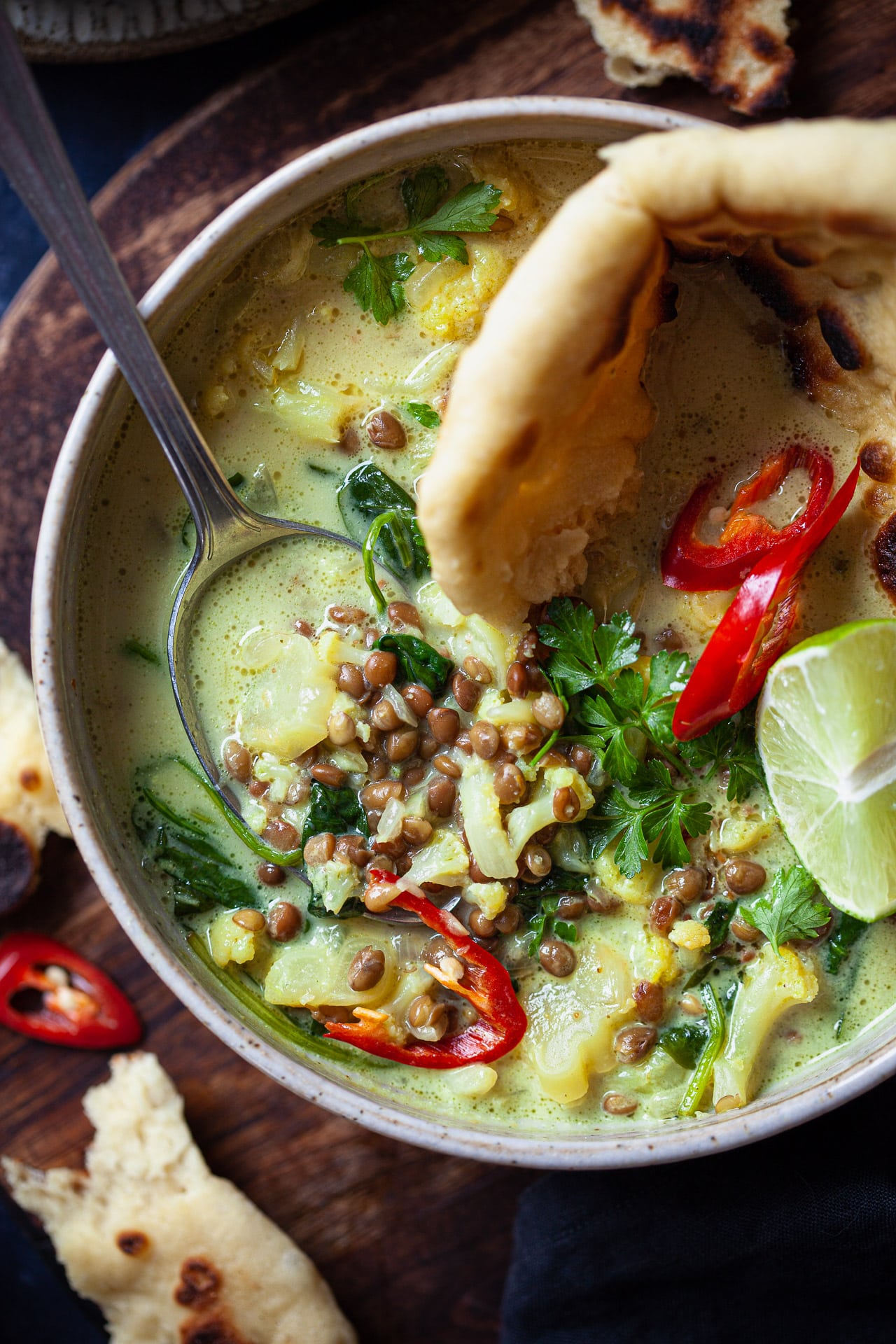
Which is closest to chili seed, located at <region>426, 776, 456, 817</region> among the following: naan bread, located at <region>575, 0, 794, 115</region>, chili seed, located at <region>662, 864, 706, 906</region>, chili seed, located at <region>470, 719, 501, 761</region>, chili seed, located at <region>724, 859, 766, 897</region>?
chili seed, located at <region>470, 719, 501, 761</region>

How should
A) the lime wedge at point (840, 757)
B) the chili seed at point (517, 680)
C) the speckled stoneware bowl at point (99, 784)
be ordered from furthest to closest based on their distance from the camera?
the chili seed at point (517, 680) < the speckled stoneware bowl at point (99, 784) < the lime wedge at point (840, 757)

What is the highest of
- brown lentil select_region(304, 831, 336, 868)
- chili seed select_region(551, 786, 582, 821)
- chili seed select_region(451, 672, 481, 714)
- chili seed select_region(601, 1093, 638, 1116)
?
chili seed select_region(451, 672, 481, 714)

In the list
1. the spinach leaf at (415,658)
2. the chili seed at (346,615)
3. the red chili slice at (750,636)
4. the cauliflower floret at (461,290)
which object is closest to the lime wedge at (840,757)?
the red chili slice at (750,636)

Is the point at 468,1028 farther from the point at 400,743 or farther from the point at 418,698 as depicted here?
the point at 418,698

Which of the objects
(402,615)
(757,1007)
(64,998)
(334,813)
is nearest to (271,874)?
(334,813)

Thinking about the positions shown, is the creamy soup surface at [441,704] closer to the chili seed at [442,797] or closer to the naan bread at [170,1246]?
the chili seed at [442,797]

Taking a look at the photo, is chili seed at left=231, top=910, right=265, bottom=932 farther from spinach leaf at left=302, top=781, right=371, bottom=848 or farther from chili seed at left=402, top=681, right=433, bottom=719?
chili seed at left=402, top=681, right=433, bottom=719
